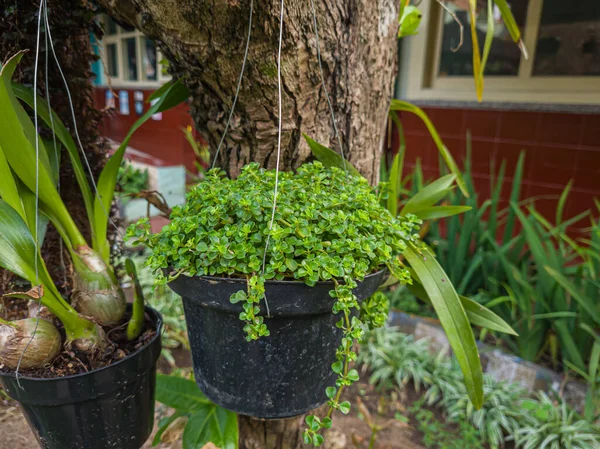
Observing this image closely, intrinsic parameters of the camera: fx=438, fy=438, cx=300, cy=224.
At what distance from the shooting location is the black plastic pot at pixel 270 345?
770 mm

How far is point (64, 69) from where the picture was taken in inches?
47.2

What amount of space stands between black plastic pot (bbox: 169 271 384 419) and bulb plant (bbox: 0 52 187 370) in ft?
0.73

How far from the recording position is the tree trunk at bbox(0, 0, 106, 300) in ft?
3.43

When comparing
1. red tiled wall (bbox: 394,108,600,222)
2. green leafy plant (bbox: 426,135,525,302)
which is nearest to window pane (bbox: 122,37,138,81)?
red tiled wall (bbox: 394,108,600,222)

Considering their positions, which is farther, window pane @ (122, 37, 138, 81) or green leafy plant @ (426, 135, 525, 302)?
window pane @ (122, 37, 138, 81)

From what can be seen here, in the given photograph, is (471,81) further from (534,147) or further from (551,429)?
(551,429)

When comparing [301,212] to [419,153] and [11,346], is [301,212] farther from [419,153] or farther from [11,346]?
[419,153]

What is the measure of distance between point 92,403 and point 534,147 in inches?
125

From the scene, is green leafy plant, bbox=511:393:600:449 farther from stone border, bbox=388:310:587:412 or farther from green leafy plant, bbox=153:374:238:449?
green leafy plant, bbox=153:374:238:449

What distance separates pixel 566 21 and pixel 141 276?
3298 mm

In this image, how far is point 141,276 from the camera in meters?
2.76

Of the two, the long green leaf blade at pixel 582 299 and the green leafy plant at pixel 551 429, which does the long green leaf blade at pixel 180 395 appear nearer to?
the green leafy plant at pixel 551 429

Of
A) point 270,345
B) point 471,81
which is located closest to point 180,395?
point 270,345

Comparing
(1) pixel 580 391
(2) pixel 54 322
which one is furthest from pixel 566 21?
(2) pixel 54 322
